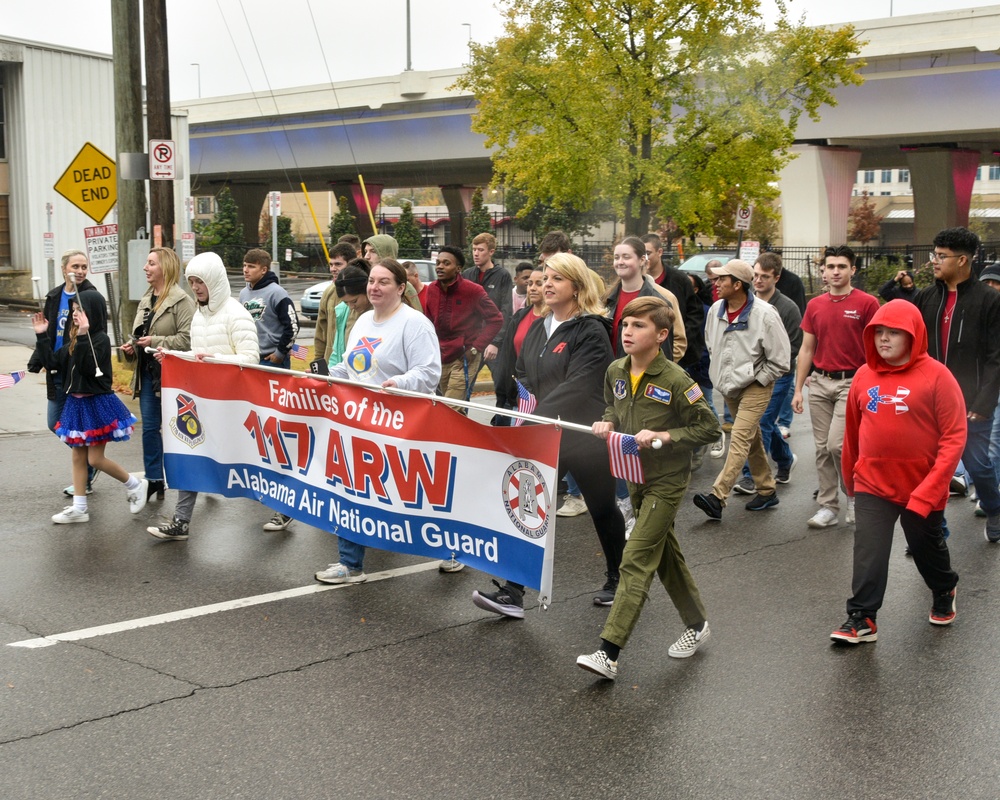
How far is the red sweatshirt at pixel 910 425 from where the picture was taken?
5650 mm

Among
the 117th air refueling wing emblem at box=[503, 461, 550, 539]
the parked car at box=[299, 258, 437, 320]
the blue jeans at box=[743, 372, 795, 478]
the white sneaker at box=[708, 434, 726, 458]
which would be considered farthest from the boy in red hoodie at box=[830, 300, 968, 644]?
the parked car at box=[299, 258, 437, 320]

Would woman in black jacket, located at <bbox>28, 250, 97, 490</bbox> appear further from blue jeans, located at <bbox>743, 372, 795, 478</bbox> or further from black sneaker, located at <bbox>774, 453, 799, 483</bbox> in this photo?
black sneaker, located at <bbox>774, 453, 799, 483</bbox>

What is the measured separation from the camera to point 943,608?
6184mm

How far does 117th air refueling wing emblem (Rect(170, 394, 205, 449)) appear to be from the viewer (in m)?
7.82

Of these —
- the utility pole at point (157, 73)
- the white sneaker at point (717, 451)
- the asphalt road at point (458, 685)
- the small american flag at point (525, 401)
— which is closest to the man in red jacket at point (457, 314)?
the white sneaker at point (717, 451)

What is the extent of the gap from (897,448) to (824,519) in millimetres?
2733

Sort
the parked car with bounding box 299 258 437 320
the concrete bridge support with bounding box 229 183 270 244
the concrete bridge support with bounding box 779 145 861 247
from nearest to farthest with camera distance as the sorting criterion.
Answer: the parked car with bounding box 299 258 437 320, the concrete bridge support with bounding box 779 145 861 247, the concrete bridge support with bounding box 229 183 270 244

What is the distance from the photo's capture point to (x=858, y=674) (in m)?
5.48

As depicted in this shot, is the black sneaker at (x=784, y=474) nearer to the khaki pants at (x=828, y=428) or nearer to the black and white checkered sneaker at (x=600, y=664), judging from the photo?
the khaki pants at (x=828, y=428)

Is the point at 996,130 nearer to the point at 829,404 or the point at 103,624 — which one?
the point at 829,404

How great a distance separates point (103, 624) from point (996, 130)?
35774 millimetres

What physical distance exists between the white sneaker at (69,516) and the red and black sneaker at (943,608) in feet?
18.6

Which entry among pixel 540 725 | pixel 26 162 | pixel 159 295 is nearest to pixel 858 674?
pixel 540 725

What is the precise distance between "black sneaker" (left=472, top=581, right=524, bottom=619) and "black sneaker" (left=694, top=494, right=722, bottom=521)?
8.74 ft
